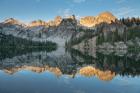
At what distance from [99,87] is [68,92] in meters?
7.72

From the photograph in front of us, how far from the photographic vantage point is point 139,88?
156ft

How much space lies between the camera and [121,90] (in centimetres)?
4481

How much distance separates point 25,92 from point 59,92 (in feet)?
16.9

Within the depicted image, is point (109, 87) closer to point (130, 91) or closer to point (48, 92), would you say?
point (130, 91)

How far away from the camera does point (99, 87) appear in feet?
158

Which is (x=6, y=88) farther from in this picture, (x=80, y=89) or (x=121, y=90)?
(x=121, y=90)

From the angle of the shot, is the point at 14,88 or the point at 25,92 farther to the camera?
the point at 14,88

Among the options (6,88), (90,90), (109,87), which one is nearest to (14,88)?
(6,88)

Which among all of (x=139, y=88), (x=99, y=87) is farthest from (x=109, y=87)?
(x=139, y=88)

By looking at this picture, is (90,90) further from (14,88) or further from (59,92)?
(14,88)

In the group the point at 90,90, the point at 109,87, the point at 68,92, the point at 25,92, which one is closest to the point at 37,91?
the point at 25,92

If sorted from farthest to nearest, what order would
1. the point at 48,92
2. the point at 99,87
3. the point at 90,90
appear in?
the point at 99,87 → the point at 90,90 → the point at 48,92

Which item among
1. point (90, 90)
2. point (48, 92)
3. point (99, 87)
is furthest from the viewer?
point (99, 87)

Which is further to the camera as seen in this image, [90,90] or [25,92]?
[90,90]
